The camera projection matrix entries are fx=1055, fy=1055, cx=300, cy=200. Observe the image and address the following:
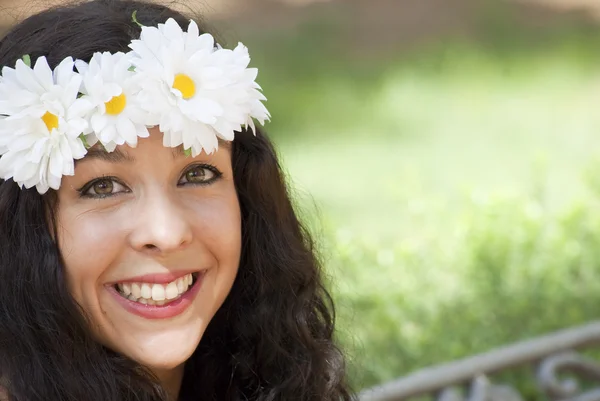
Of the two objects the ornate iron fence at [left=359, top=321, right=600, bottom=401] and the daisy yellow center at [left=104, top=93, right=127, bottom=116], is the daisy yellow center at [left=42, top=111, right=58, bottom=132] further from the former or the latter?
the ornate iron fence at [left=359, top=321, right=600, bottom=401]

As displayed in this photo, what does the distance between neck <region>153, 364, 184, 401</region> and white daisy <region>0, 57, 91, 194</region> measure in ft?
1.81

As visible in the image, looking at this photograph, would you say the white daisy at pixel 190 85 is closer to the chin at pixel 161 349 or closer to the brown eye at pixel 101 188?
the brown eye at pixel 101 188

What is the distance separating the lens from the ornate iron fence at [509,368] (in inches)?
128

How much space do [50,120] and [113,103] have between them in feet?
0.38

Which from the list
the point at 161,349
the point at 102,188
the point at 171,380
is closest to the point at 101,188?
the point at 102,188

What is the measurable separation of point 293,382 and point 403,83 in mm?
4298

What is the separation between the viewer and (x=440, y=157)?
19.5ft

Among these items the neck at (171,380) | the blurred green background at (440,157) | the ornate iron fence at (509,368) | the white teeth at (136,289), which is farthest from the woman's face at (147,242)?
the blurred green background at (440,157)

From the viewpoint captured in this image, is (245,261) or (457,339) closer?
(245,261)

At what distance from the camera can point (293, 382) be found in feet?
7.75

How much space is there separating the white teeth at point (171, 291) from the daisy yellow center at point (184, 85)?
363mm

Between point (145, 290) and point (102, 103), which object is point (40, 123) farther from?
point (145, 290)

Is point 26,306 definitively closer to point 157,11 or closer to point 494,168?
point 157,11

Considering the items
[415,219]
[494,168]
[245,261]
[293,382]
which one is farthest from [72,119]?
[494,168]
